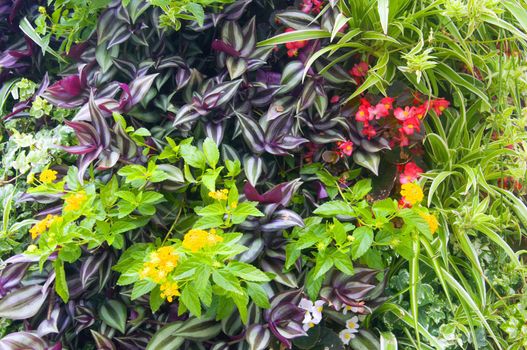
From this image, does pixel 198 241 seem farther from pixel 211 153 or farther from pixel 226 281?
pixel 211 153

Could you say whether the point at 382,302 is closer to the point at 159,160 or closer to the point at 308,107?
the point at 308,107

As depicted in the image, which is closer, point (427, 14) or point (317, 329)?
point (317, 329)

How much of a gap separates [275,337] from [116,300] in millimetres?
416

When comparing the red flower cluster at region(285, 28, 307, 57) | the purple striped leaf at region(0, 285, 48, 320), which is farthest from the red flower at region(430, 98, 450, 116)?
the purple striped leaf at region(0, 285, 48, 320)

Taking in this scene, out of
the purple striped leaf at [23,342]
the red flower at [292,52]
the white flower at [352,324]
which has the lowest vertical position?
the white flower at [352,324]

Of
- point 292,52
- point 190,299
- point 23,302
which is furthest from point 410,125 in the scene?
point 23,302

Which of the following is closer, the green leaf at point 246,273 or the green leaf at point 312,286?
the green leaf at point 246,273

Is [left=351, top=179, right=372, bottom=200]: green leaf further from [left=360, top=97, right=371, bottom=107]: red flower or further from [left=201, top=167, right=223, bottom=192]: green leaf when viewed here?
[left=201, top=167, right=223, bottom=192]: green leaf

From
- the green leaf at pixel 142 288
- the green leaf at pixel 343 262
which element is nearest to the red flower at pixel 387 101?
the green leaf at pixel 343 262

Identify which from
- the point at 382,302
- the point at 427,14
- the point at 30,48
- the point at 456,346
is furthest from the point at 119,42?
the point at 456,346

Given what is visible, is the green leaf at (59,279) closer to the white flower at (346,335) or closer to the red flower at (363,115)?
the white flower at (346,335)

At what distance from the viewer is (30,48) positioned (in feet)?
5.05

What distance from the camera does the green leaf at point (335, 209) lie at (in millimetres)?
1162

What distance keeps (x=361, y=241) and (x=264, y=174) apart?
1.11 ft
